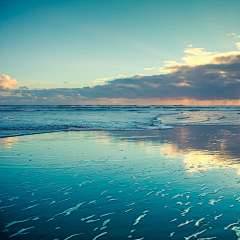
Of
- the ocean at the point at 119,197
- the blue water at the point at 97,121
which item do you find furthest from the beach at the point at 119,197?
the blue water at the point at 97,121

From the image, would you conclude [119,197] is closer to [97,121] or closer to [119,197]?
[119,197]

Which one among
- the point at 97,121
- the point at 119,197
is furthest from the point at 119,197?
the point at 97,121

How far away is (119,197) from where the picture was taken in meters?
5.82

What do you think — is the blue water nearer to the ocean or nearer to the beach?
the beach

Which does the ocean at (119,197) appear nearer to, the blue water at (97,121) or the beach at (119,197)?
the beach at (119,197)

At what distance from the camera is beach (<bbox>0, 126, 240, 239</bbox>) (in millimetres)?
4336

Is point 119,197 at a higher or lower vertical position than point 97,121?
lower

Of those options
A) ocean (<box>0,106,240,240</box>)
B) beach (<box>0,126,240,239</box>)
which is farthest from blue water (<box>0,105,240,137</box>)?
ocean (<box>0,106,240,240</box>)

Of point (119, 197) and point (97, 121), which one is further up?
point (97, 121)

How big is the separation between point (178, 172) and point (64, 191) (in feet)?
13.8

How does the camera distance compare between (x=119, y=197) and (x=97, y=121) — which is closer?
(x=119, y=197)

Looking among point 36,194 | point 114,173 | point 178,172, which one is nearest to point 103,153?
point 114,173

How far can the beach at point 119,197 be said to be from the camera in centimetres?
434

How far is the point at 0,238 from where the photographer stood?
4.02m
